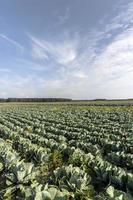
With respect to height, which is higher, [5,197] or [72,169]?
[72,169]

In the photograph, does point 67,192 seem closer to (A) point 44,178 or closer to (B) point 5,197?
(B) point 5,197

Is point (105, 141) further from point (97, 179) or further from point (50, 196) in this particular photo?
point (50, 196)

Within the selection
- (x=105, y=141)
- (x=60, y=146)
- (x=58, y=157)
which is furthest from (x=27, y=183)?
(x=105, y=141)

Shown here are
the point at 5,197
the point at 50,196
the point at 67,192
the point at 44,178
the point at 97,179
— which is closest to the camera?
the point at 50,196

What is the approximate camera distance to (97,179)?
23.5ft

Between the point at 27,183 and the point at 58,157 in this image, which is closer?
the point at 27,183

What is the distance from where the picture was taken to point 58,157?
9.67 metres

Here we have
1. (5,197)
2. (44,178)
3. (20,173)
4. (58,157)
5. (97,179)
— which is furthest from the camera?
(58,157)

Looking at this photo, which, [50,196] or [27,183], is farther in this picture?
[27,183]

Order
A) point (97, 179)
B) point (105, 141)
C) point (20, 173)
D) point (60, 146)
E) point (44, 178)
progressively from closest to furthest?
point (20, 173)
point (97, 179)
point (44, 178)
point (60, 146)
point (105, 141)

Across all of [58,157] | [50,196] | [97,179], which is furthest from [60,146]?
[50,196]

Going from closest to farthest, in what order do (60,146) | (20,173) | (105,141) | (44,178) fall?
(20,173), (44,178), (60,146), (105,141)

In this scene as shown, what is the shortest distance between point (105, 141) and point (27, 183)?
20.0 feet

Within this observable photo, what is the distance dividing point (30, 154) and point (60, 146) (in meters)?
1.33
